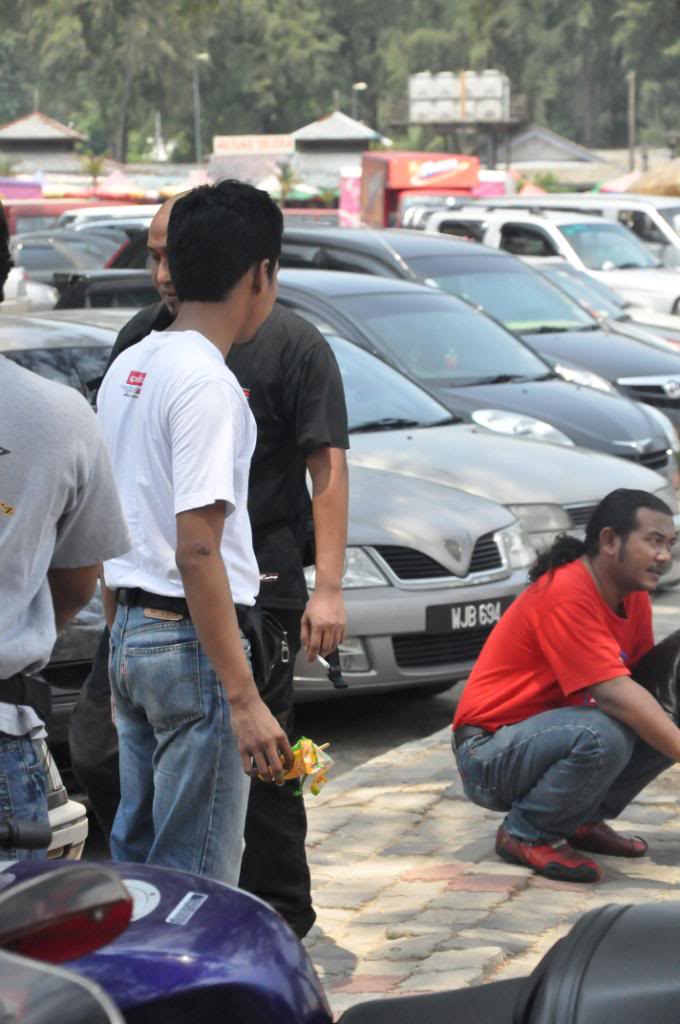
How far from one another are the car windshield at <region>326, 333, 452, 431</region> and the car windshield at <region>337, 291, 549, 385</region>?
1095mm

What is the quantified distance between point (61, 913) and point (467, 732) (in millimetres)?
3582

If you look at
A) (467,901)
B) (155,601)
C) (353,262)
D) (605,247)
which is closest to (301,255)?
(353,262)

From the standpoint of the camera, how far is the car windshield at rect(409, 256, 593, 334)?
1242 cm

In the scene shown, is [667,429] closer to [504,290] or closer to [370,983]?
[504,290]

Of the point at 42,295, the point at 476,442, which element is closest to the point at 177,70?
the point at 42,295

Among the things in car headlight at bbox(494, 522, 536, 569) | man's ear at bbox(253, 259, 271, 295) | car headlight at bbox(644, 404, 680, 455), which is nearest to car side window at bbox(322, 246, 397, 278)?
car headlight at bbox(644, 404, 680, 455)

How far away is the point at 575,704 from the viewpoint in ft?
15.9

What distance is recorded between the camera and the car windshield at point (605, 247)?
1970 centimetres

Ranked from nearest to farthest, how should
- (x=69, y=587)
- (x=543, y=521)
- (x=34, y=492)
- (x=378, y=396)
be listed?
(x=34, y=492) → (x=69, y=587) → (x=543, y=521) → (x=378, y=396)

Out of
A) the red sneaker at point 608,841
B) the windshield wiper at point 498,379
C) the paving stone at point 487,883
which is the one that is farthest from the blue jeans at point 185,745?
the windshield wiper at point 498,379

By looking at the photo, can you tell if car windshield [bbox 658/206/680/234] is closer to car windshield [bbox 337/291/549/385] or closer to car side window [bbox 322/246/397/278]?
car side window [bbox 322/246/397/278]

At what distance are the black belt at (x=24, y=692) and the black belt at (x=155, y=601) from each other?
0.51 metres

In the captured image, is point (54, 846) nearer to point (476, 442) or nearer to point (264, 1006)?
point (264, 1006)

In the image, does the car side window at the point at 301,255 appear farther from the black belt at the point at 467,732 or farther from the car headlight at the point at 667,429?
the black belt at the point at 467,732
